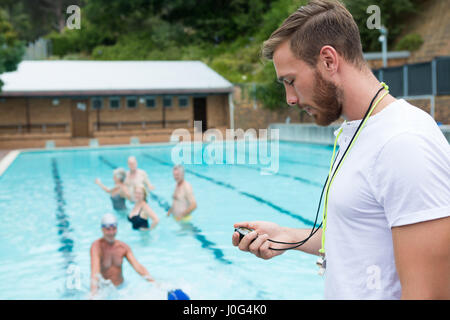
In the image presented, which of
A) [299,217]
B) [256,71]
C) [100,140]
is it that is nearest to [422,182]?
[299,217]

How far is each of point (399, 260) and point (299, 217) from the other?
7.15 meters

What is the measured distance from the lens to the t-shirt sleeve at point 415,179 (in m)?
1.06

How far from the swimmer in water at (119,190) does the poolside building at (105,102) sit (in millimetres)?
15432

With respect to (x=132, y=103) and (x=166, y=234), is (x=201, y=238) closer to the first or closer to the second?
(x=166, y=234)

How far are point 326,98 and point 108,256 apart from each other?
4057 millimetres

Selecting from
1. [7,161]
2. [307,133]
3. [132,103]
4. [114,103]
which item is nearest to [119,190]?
[7,161]

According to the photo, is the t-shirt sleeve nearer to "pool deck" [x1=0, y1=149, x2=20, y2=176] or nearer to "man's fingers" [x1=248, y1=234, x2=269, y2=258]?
"man's fingers" [x1=248, y1=234, x2=269, y2=258]

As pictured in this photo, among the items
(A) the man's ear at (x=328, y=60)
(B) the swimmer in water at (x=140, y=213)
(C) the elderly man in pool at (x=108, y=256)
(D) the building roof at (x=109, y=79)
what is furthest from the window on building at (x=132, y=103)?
(A) the man's ear at (x=328, y=60)

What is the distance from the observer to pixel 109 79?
81.0 ft

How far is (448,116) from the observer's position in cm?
1786

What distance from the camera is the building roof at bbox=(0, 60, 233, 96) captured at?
74.1ft

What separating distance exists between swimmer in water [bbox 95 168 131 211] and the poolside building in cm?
1543

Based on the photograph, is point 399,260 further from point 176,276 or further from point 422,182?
point 176,276
